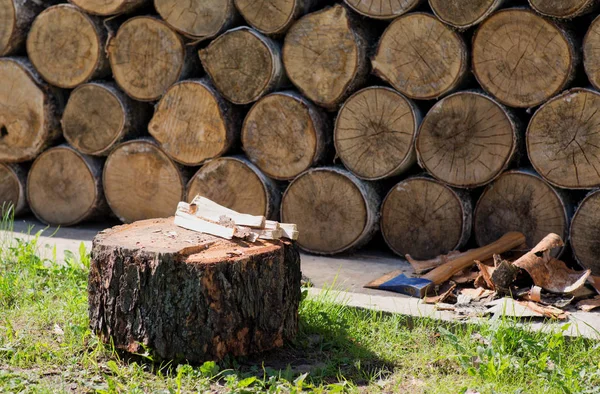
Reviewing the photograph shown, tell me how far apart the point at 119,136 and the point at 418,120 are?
2073 millimetres

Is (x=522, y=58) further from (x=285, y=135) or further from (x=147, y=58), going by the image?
(x=147, y=58)

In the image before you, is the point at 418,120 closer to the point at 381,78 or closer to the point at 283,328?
the point at 381,78

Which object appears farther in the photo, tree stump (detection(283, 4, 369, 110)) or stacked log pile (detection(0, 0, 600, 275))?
tree stump (detection(283, 4, 369, 110))

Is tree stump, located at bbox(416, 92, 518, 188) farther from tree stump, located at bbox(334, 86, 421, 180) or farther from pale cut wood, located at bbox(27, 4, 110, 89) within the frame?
pale cut wood, located at bbox(27, 4, 110, 89)

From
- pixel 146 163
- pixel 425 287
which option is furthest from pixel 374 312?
pixel 146 163

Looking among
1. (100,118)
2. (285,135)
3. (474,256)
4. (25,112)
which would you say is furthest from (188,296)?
(25,112)

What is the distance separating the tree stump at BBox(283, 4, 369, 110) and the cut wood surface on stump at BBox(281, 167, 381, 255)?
1.55 feet

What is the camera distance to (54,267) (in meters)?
4.14

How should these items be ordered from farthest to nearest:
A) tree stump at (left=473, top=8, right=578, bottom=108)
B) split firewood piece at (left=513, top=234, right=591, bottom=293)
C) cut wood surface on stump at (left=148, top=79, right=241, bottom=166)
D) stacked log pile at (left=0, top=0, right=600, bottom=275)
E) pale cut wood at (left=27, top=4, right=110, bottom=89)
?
pale cut wood at (left=27, top=4, right=110, bottom=89) < cut wood surface on stump at (left=148, top=79, right=241, bottom=166) < stacked log pile at (left=0, top=0, right=600, bottom=275) < tree stump at (left=473, top=8, right=578, bottom=108) < split firewood piece at (left=513, top=234, right=591, bottom=293)

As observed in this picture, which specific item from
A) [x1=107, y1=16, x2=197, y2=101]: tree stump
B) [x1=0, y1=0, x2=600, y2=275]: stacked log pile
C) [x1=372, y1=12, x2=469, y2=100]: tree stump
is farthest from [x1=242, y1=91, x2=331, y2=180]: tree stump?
[x1=107, y1=16, x2=197, y2=101]: tree stump

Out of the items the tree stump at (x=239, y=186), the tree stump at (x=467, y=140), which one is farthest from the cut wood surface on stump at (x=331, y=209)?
the tree stump at (x=467, y=140)

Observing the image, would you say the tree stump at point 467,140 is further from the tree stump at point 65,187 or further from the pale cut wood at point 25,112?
the pale cut wood at point 25,112

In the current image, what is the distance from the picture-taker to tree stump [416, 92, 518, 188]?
426 cm

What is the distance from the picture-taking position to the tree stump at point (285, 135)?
4695mm
